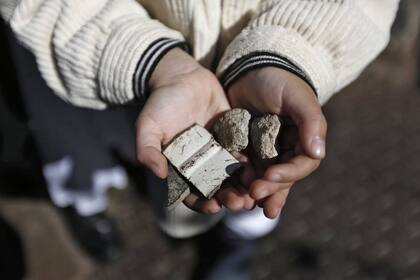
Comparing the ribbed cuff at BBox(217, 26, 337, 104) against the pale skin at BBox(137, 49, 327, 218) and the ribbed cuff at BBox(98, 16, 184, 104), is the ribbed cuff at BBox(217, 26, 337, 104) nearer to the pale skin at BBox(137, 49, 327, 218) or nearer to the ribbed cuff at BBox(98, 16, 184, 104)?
the pale skin at BBox(137, 49, 327, 218)

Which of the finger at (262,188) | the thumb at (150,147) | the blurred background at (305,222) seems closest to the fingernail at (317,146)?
the finger at (262,188)

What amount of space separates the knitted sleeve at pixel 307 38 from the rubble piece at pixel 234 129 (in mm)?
85

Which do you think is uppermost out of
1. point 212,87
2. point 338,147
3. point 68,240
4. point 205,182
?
point 212,87

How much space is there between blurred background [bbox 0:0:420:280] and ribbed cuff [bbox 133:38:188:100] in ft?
2.44

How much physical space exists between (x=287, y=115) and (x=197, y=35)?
31cm

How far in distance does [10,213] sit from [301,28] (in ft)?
5.19

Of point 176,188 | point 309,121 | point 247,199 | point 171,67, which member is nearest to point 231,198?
point 247,199

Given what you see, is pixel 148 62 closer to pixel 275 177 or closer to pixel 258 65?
pixel 258 65

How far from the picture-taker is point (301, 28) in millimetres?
1327

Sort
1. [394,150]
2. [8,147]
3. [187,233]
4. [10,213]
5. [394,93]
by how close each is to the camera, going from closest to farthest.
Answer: [187,233] < [8,147] < [10,213] < [394,150] < [394,93]

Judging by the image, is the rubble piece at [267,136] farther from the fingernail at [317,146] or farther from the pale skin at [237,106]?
the fingernail at [317,146]

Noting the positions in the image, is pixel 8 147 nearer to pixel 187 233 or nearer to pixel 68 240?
pixel 68 240

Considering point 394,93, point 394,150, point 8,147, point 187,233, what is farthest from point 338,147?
point 8,147

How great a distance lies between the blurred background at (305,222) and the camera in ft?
7.13
